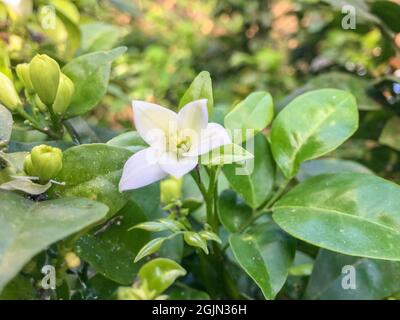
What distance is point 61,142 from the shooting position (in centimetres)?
51

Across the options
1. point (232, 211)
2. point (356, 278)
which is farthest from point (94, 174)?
point (356, 278)

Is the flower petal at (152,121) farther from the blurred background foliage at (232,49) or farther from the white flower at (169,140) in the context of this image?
the blurred background foliage at (232,49)

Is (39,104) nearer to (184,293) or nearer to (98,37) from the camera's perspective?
(184,293)

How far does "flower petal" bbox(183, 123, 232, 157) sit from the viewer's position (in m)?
0.45

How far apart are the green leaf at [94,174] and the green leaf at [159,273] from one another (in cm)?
6

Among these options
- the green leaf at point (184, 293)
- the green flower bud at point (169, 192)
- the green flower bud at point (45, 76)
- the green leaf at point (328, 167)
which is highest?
the green flower bud at point (45, 76)

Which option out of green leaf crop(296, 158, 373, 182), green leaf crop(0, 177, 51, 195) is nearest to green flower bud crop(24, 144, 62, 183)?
green leaf crop(0, 177, 51, 195)

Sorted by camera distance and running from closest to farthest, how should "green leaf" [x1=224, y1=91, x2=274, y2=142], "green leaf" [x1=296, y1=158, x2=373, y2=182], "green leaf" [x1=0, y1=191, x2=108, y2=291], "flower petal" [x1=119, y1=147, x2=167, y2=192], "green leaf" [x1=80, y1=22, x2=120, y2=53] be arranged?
"green leaf" [x1=0, y1=191, x2=108, y2=291] < "flower petal" [x1=119, y1=147, x2=167, y2=192] < "green leaf" [x1=224, y1=91, x2=274, y2=142] < "green leaf" [x1=296, y1=158, x2=373, y2=182] < "green leaf" [x1=80, y1=22, x2=120, y2=53]

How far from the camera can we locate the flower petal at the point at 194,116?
1.45ft

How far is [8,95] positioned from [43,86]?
52 mm

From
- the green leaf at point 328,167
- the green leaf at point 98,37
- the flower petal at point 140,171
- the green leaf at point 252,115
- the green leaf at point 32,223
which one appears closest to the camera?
the green leaf at point 32,223

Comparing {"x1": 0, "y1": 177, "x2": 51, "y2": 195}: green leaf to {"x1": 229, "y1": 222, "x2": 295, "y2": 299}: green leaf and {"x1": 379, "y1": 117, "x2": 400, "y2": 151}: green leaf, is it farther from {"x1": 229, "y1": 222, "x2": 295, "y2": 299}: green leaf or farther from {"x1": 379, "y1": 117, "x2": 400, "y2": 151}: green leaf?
{"x1": 379, "y1": 117, "x2": 400, "y2": 151}: green leaf

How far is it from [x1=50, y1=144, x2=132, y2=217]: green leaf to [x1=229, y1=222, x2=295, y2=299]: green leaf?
0.12 meters

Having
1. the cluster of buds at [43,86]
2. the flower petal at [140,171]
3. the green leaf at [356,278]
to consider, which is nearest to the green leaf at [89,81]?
the cluster of buds at [43,86]
